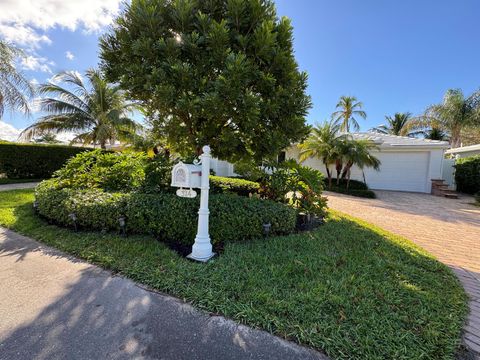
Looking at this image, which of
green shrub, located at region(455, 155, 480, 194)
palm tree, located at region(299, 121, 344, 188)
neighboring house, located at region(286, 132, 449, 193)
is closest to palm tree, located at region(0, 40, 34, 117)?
palm tree, located at region(299, 121, 344, 188)

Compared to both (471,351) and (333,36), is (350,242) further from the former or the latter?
(333,36)

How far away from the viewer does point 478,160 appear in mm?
11367

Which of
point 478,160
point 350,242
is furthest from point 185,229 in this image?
point 478,160

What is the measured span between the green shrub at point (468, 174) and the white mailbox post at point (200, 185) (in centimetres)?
1515

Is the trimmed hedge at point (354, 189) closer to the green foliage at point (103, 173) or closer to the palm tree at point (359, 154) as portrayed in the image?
the palm tree at point (359, 154)

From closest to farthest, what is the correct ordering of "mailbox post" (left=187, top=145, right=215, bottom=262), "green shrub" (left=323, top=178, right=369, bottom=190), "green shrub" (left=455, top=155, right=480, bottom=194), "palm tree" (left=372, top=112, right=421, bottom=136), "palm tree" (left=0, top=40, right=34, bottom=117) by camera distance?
"mailbox post" (left=187, top=145, right=215, bottom=262) → "palm tree" (left=0, top=40, right=34, bottom=117) → "green shrub" (left=455, top=155, right=480, bottom=194) → "green shrub" (left=323, top=178, right=369, bottom=190) → "palm tree" (left=372, top=112, right=421, bottom=136)

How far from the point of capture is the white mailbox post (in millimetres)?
3207

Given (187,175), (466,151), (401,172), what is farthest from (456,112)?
(187,175)

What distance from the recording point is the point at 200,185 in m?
3.34

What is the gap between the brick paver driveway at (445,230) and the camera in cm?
284

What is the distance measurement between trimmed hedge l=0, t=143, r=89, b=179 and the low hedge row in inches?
367

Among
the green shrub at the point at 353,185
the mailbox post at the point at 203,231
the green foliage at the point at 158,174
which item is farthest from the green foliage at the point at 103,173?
the green shrub at the point at 353,185

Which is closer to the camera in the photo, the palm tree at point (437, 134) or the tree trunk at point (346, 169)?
the tree trunk at point (346, 169)

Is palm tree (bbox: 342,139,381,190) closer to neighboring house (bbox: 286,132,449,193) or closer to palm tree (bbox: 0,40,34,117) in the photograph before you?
neighboring house (bbox: 286,132,449,193)
